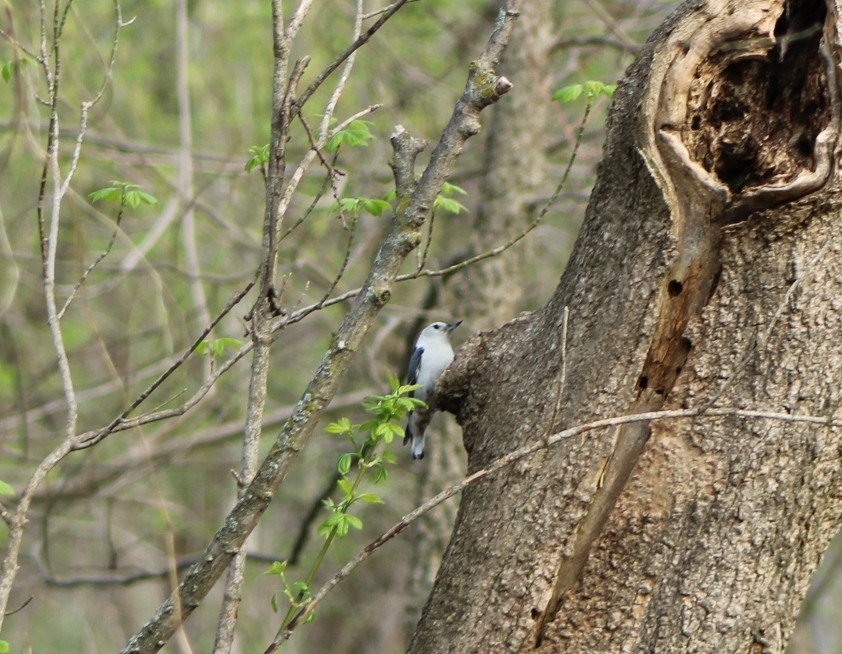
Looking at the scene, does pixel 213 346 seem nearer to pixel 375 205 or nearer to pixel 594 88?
pixel 375 205

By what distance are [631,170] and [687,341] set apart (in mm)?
426

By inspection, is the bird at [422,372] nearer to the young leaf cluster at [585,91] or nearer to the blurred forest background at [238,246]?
the blurred forest background at [238,246]

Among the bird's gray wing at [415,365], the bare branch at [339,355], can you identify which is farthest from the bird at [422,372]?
the bare branch at [339,355]

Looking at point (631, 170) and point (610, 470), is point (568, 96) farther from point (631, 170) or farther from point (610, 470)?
point (610, 470)

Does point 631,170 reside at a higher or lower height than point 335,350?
higher

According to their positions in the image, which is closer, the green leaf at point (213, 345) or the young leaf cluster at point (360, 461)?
the young leaf cluster at point (360, 461)

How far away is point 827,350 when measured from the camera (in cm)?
227

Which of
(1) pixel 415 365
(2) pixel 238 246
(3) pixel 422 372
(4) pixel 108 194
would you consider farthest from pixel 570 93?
(2) pixel 238 246

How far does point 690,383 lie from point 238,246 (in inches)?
217

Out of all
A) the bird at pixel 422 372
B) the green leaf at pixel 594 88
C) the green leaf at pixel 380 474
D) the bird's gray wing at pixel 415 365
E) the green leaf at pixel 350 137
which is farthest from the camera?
the bird's gray wing at pixel 415 365

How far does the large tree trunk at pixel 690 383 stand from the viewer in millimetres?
2252

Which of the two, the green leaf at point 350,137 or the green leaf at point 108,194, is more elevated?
the green leaf at point 350,137

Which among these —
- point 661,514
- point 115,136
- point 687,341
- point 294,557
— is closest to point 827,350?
point 687,341

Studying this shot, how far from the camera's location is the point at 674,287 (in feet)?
7.82
